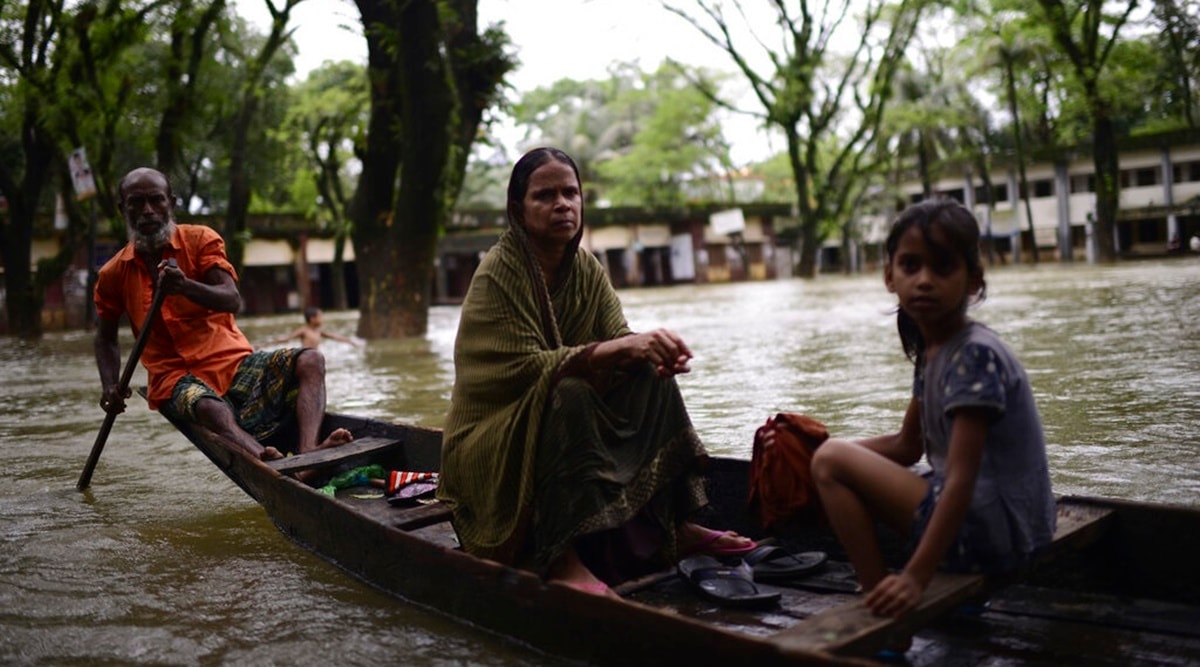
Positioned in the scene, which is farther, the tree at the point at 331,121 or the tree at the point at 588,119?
the tree at the point at 588,119

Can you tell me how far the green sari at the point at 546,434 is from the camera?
3.03 meters

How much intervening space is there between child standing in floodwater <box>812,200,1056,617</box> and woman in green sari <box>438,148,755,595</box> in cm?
68

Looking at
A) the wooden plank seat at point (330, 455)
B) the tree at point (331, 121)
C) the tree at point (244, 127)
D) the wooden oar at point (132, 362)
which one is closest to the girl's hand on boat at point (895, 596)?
the wooden plank seat at point (330, 455)

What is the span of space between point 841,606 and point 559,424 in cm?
98

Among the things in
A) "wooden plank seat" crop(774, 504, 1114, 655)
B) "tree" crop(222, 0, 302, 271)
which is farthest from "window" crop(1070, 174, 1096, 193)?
"wooden plank seat" crop(774, 504, 1114, 655)

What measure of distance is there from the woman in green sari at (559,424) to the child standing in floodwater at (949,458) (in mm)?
679

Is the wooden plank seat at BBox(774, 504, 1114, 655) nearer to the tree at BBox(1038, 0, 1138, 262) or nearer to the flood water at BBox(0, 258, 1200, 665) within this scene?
the flood water at BBox(0, 258, 1200, 665)

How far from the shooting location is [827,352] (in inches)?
412

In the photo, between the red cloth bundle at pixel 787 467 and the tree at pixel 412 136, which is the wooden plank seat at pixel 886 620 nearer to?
the red cloth bundle at pixel 787 467

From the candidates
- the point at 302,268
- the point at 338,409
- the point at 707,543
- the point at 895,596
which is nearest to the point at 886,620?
the point at 895,596

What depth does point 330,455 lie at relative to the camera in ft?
15.1

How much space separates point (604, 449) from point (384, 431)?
226cm

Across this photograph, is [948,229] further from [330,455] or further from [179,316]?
[179,316]

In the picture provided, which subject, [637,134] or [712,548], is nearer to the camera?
[712,548]
